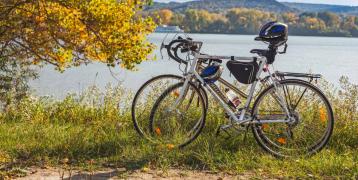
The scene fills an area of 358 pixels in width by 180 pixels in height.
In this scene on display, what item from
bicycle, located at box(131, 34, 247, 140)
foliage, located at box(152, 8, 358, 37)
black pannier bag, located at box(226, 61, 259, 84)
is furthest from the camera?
foliage, located at box(152, 8, 358, 37)

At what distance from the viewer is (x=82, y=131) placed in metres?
6.78

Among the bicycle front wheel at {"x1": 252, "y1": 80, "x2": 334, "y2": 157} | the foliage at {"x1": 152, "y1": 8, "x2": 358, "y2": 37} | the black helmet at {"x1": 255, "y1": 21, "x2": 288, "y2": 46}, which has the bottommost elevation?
the bicycle front wheel at {"x1": 252, "y1": 80, "x2": 334, "y2": 157}

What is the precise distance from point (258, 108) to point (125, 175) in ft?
5.68

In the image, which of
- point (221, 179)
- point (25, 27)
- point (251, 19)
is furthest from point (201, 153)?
point (251, 19)

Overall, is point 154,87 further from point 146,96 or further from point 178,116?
point 178,116

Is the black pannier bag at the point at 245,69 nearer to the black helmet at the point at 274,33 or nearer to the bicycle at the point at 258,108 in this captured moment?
the bicycle at the point at 258,108

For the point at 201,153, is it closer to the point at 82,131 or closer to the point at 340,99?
the point at 82,131

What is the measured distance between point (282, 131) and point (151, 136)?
1.57 m

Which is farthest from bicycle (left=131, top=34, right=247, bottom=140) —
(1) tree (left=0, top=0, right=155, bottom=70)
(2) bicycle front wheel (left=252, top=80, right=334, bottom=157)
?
(1) tree (left=0, top=0, right=155, bottom=70)

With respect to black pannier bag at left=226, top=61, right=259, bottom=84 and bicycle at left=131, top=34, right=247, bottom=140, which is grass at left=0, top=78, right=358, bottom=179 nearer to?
bicycle at left=131, top=34, right=247, bottom=140

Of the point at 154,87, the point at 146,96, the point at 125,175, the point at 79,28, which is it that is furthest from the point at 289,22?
the point at 125,175

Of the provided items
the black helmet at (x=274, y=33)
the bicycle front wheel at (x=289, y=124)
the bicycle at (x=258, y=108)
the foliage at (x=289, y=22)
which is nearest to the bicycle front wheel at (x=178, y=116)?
the bicycle at (x=258, y=108)

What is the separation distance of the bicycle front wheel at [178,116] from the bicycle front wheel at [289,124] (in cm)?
70

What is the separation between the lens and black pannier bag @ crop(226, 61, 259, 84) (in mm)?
5832
